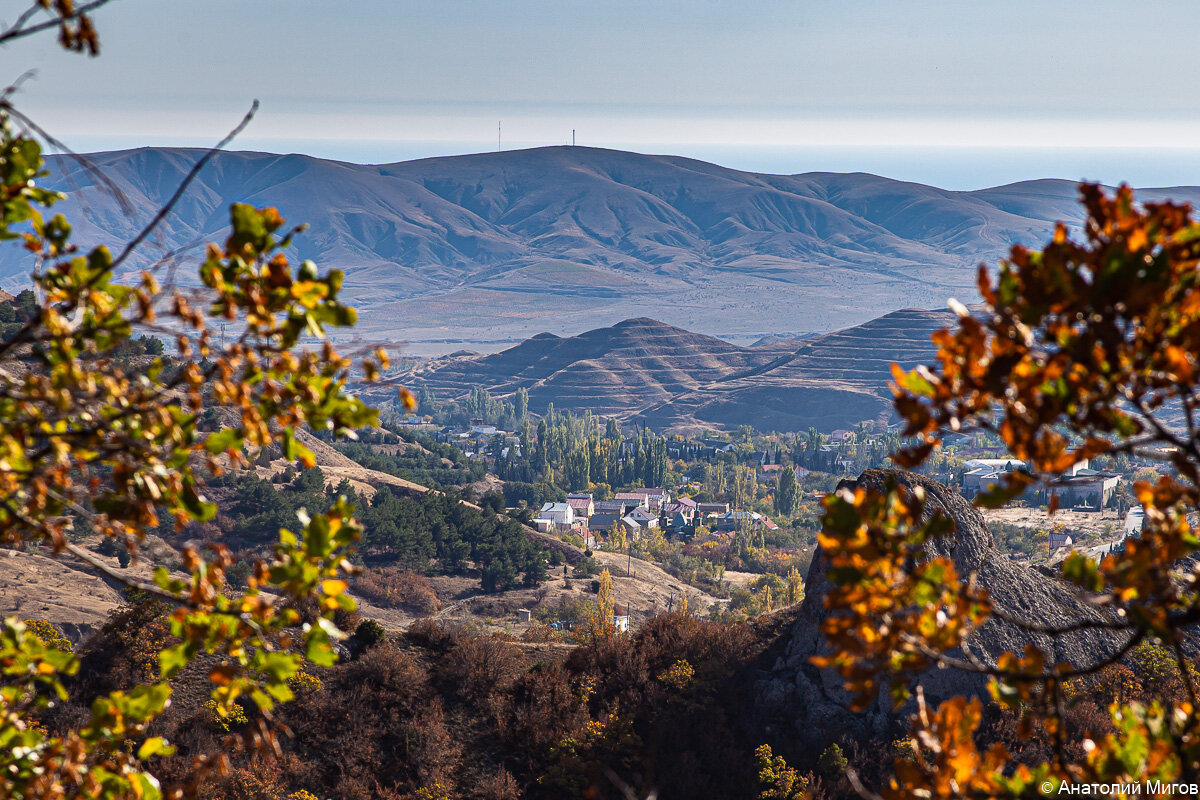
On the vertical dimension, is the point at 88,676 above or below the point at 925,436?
below

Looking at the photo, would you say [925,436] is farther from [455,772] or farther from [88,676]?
[88,676]

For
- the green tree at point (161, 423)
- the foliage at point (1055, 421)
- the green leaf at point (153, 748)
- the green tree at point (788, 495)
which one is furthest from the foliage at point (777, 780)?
the green tree at point (788, 495)

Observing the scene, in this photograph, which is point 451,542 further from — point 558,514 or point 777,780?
point 777,780

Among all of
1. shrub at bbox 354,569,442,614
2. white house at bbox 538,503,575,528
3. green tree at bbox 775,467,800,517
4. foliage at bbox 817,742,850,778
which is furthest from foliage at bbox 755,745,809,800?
green tree at bbox 775,467,800,517

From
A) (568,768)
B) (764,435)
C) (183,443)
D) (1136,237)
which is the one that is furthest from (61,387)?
(764,435)

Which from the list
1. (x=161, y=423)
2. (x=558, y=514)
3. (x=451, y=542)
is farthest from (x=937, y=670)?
(x=558, y=514)

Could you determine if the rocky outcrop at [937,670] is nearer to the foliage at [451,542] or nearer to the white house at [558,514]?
the foliage at [451,542]
